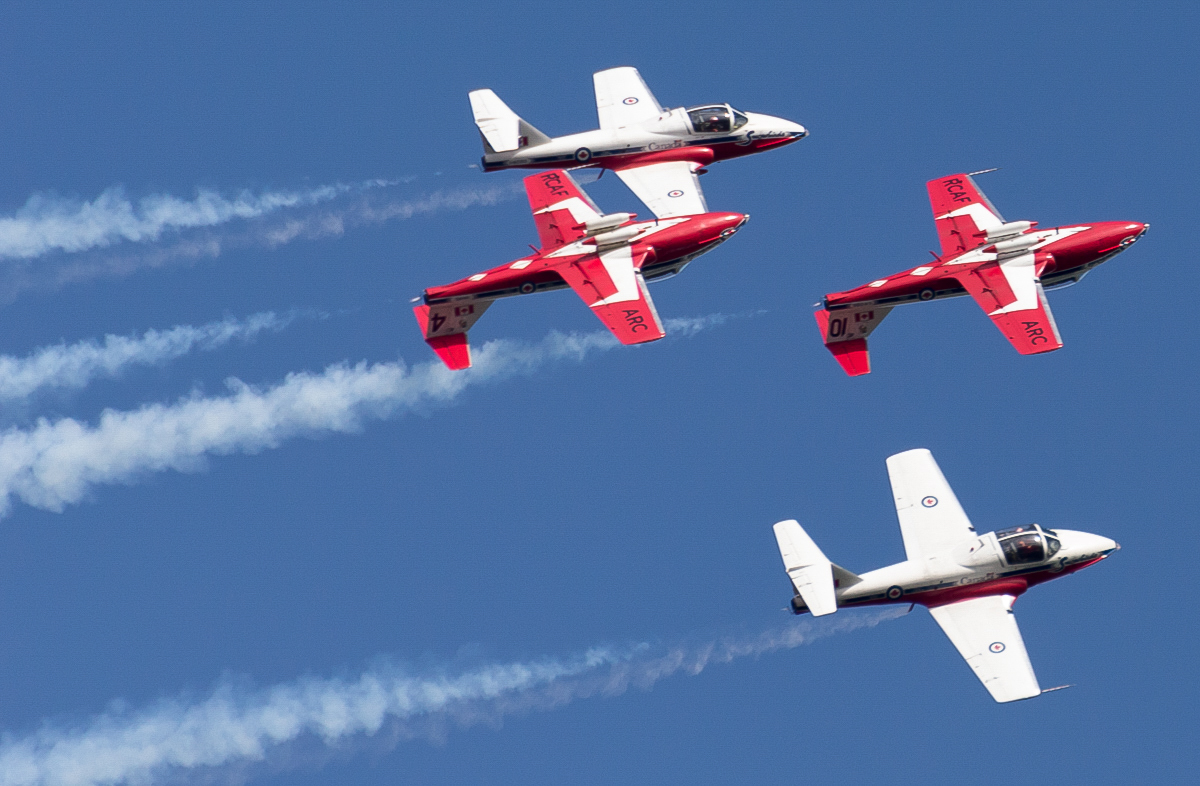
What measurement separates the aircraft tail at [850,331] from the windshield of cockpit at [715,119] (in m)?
10.9

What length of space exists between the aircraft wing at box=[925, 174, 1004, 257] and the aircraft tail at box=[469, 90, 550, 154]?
15.6 meters

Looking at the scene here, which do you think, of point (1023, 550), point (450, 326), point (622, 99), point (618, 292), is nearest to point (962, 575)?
point (1023, 550)

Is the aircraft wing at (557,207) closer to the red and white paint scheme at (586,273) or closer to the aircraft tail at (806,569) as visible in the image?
the red and white paint scheme at (586,273)

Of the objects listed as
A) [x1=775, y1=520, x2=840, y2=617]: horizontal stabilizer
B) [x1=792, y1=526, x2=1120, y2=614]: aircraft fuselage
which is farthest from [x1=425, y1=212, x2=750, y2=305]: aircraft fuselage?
[x1=792, y1=526, x2=1120, y2=614]: aircraft fuselage

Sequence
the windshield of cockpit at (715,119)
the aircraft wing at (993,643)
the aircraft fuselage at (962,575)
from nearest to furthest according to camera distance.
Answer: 1. the aircraft wing at (993,643)
2. the aircraft fuselage at (962,575)
3. the windshield of cockpit at (715,119)

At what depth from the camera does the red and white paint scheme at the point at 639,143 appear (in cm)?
10344

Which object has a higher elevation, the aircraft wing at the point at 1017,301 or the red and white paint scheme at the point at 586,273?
the red and white paint scheme at the point at 586,273

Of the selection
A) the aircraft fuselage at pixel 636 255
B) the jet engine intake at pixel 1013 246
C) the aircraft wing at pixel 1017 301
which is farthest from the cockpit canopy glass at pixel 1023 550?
the aircraft fuselage at pixel 636 255

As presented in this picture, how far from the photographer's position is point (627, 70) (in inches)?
4230

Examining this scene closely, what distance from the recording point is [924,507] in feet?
311

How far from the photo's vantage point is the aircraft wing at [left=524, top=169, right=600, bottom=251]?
99.2 meters

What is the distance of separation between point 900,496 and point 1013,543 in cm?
453

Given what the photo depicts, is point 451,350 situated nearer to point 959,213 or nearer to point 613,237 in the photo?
point 613,237

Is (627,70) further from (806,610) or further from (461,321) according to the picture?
(806,610)
